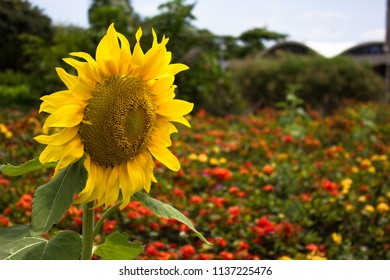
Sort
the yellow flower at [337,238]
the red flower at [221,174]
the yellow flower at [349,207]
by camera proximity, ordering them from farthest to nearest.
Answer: the red flower at [221,174]
the yellow flower at [349,207]
the yellow flower at [337,238]

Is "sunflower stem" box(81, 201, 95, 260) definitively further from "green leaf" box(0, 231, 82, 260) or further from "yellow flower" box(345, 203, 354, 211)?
"yellow flower" box(345, 203, 354, 211)

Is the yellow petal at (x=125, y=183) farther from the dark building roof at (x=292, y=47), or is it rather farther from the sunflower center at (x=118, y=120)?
the dark building roof at (x=292, y=47)

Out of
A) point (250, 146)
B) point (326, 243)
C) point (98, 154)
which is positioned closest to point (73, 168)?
point (98, 154)

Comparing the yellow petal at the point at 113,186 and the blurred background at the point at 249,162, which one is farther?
the blurred background at the point at 249,162

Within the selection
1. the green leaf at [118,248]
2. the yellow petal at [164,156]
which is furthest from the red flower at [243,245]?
the yellow petal at [164,156]

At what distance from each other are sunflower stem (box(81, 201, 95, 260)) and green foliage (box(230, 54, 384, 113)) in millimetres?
12671

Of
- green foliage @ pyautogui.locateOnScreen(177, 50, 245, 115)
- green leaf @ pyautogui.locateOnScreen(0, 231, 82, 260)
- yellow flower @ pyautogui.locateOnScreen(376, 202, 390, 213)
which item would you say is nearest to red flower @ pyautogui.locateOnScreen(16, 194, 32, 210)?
green leaf @ pyautogui.locateOnScreen(0, 231, 82, 260)

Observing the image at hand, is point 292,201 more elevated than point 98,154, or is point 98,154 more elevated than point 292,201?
point 98,154

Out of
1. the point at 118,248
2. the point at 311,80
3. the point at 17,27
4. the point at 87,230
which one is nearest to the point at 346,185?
the point at 118,248

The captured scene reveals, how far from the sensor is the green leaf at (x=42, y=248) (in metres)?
1.70

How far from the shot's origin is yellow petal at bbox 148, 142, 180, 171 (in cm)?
184

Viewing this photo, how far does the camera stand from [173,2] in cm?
1205

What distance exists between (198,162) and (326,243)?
2120 millimetres
